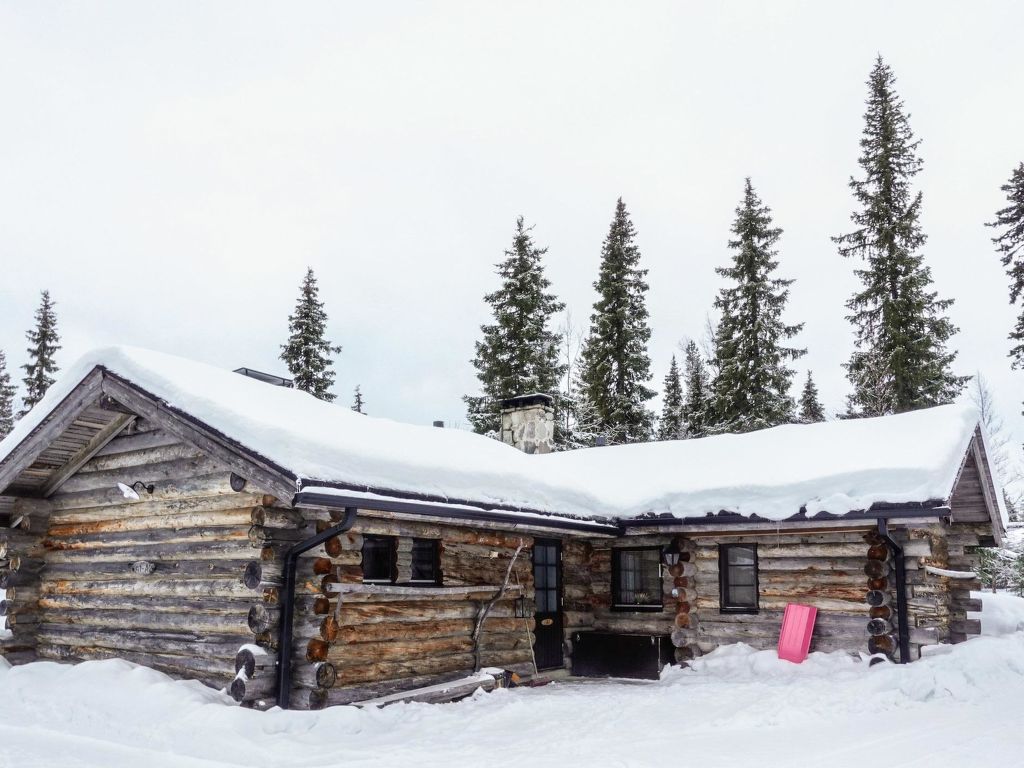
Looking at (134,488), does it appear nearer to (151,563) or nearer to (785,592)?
(151,563)

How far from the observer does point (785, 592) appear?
41.4ft

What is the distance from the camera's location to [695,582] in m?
13.5

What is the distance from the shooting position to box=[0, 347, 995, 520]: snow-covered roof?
953 cm

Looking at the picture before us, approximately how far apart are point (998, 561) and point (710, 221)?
5458 centimetres

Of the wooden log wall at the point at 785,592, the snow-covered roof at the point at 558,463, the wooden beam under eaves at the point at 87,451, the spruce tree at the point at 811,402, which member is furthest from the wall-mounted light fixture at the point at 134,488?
the spruce tree at the point at 811,402

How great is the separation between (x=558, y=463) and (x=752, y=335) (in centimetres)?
1397

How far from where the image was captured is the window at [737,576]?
43.2 ft

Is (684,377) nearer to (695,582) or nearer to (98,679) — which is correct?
(695,582)

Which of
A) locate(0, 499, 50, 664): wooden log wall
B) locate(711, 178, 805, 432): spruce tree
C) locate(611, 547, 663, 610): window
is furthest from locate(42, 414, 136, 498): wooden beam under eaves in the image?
locate(711, 178, 805, 432): spruce tree

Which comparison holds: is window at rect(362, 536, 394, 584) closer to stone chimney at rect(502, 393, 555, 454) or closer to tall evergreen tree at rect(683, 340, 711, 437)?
stone chimney at rect(502, 393, 555, 454)

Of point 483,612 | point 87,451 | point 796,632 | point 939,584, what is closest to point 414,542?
point 483,612

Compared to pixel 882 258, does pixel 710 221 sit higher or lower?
higher

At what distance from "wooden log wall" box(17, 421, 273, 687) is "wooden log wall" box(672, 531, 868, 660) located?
23.7ft

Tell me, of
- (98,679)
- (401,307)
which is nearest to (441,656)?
(98,679)
